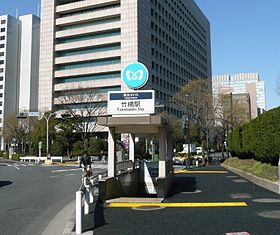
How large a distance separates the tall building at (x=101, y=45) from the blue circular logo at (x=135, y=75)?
48.9m

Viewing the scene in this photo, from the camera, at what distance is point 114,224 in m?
7.50

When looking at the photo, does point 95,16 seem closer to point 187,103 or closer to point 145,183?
point 187,103

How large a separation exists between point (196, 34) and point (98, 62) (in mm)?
48576

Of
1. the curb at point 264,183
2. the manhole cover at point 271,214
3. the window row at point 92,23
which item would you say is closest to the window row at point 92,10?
the window row at point 92,23

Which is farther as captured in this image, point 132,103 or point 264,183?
point 264,183

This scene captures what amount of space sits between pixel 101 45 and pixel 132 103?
60647 mm

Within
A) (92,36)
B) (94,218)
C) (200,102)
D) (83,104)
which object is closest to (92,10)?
(92,36)

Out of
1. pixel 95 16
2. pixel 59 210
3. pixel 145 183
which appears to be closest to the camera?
pixel 59 210

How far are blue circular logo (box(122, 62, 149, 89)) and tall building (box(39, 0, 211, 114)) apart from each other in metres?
48.9

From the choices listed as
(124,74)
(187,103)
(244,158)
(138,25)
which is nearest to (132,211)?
(124,74)

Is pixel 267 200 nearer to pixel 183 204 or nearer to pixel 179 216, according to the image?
pixel 183 204

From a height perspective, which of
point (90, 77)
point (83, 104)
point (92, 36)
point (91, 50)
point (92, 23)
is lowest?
point (83, 104)

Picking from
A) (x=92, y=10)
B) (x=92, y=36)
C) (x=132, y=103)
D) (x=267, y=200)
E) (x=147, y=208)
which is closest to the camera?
(x=147, y=208)

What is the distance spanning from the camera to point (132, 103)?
11.3 m
